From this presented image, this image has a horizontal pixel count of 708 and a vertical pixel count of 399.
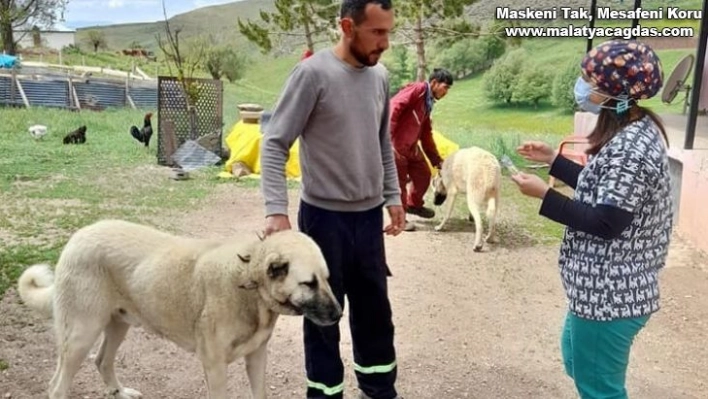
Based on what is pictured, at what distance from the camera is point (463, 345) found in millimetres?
4098

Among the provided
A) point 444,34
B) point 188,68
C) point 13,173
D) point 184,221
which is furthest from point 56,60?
point 184,221

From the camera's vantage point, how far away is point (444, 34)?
51.4ft

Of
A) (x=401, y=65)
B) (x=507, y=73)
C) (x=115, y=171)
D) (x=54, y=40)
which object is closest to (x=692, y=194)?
(x=115, y=171)

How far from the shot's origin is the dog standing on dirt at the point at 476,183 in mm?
6500

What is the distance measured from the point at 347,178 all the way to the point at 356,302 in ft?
1.87

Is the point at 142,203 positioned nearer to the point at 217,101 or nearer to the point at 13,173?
the point at 13,173

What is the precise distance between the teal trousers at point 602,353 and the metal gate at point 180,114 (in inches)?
370

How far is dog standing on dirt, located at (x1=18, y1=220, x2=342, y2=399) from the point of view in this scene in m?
2.32

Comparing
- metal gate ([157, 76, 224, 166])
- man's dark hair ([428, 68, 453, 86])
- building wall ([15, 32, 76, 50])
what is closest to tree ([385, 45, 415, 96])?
metal gate ([157, 76, 224, 166])

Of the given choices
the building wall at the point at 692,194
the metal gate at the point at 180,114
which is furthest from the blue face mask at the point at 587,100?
the metal gate at the point at 180,114

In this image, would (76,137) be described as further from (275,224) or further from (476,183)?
(275,224)

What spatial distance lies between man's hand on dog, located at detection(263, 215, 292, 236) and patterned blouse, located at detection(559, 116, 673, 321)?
1.00 m

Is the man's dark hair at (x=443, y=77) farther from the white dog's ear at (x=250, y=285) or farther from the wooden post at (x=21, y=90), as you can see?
the wooden post at (x=21, y=90)

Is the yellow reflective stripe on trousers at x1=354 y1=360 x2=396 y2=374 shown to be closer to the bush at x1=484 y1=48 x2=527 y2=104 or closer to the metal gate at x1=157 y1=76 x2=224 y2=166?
the metal gate at x1=157 y1=76 x2=224 y2=166
